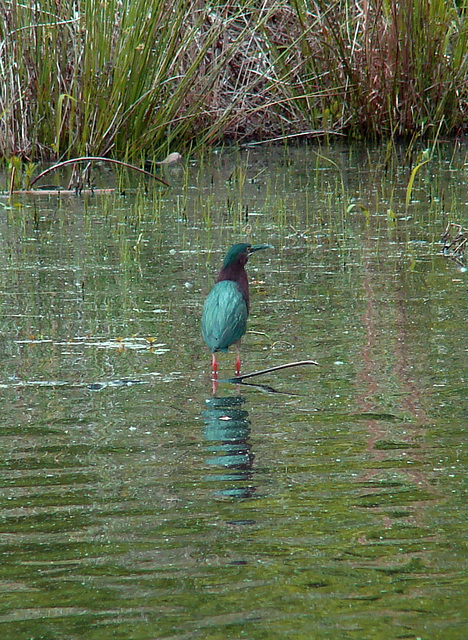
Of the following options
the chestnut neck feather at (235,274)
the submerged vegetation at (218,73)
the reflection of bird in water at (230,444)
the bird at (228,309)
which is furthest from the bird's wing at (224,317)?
the submerged vegetation at (218,73)

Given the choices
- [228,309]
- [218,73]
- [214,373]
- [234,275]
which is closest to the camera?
[214,373]

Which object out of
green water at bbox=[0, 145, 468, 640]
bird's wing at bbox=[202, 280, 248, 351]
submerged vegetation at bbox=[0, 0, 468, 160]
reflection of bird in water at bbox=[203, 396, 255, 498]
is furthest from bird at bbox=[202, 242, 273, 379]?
submerged vegetation at bbox=[0, 0, 468, 160]

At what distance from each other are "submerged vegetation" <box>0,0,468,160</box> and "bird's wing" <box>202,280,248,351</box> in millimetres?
4821

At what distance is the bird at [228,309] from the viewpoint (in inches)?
187

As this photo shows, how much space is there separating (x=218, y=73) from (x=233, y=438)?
7.20 metres

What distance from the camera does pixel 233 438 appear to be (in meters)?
3.94

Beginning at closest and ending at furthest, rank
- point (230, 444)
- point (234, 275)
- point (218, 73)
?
1. point (230, 444)
2. point (234, 275)
3. point (218, 73)

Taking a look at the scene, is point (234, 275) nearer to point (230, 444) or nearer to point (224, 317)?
point (224, 317)

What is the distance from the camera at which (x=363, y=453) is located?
147 inches

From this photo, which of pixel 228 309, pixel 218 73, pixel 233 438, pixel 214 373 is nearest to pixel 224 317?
pixel 228 309

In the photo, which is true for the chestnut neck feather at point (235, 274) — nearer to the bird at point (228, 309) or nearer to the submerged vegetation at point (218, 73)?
the bird at point (228, 309)

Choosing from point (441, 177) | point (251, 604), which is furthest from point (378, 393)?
point (441, 177)

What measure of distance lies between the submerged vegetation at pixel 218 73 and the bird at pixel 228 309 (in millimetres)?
4564

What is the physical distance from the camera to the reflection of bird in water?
3.47 meters
